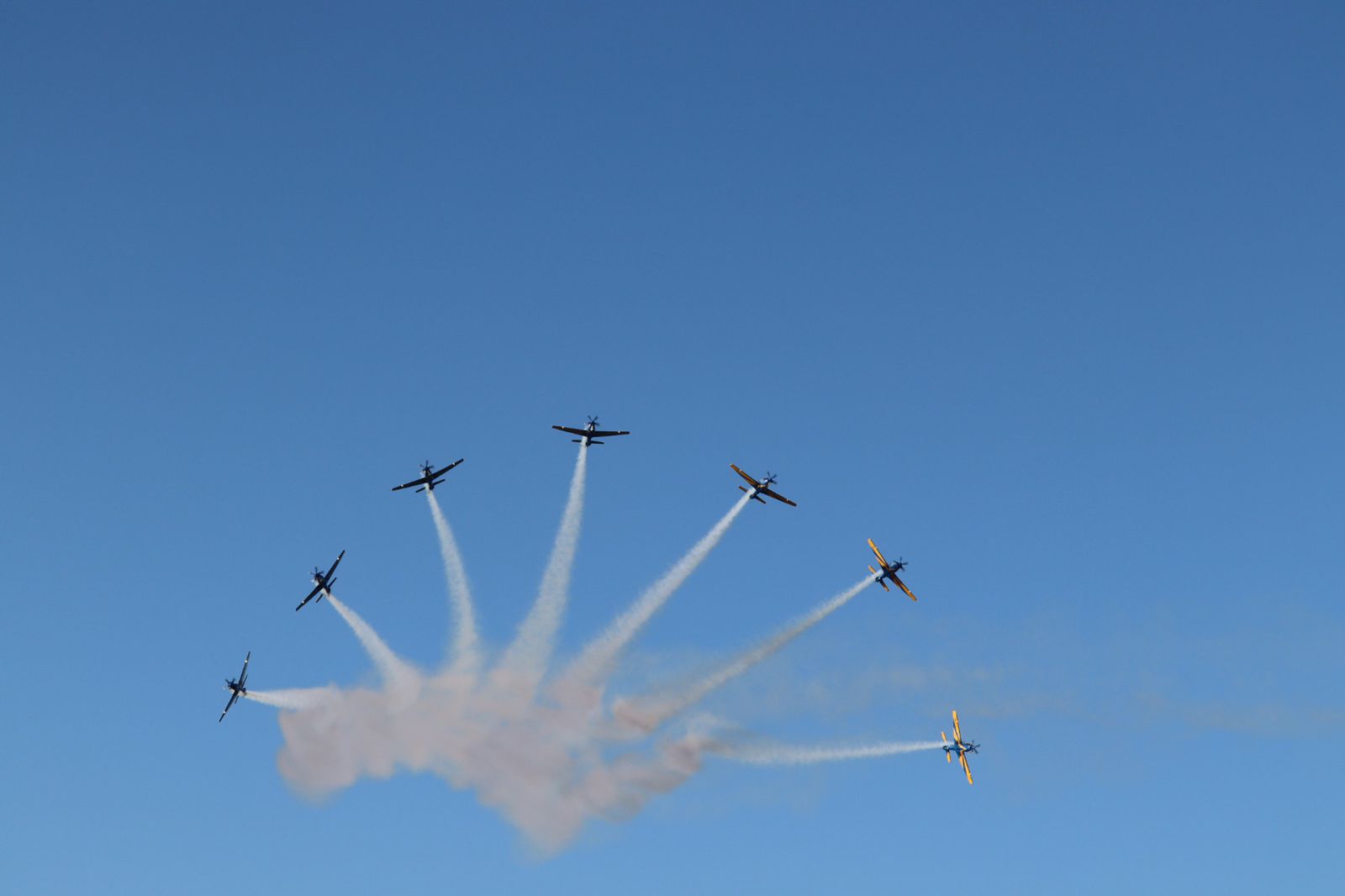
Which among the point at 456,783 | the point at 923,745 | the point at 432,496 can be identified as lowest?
the point at 456,783

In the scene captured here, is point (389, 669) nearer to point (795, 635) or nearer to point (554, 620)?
point (554, 620)

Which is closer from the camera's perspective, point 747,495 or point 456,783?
point 456,783

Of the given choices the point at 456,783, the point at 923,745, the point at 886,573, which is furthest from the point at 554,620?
the point at 923,745

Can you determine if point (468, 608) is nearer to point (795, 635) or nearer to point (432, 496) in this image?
point (432, 496)

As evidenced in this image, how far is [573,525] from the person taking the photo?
95.8 m

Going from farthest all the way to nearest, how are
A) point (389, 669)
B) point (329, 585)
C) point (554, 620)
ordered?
point (329, 585), point (389, 669), point (554, 620)

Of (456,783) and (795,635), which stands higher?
(795,635)

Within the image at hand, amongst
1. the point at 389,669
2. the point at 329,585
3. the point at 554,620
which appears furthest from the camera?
the point at 329,585

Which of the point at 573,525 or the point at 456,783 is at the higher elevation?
the point at 573,525

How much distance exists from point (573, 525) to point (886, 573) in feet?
92.9

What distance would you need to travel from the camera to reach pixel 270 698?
112 metres

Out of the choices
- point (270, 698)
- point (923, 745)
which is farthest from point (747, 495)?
point (270, 698)

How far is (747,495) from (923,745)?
28.4 m

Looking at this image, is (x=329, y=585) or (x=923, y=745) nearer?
(x=923, y=745)
